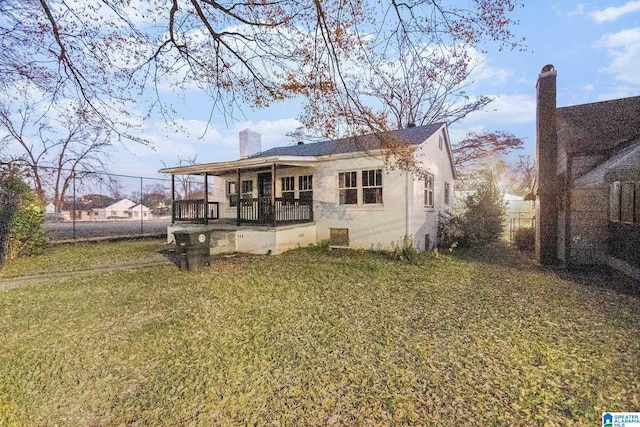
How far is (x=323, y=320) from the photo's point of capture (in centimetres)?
452

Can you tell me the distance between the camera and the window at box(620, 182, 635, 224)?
20.8ft

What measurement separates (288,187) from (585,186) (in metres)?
9.56

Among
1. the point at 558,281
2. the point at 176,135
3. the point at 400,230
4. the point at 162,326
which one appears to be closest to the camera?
the point at 162,326

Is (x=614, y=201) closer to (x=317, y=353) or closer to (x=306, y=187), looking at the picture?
(x=317, y=353)

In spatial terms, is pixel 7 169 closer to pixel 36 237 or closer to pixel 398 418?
pixel 36 237

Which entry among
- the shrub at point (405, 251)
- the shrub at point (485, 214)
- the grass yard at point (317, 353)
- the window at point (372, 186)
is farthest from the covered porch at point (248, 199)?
the shrub at point (485, 214)

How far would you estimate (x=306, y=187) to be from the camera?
12.0 metres

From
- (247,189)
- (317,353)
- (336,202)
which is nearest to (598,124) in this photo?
(336,202)

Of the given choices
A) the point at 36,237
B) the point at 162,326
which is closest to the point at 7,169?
the point at 36,237

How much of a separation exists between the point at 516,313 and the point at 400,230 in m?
5.33

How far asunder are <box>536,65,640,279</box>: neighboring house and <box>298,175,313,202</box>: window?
25.1 feet

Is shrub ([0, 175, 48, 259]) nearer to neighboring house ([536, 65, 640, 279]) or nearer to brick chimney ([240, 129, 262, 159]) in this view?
brick chimney ([240, 129, 262, 159])

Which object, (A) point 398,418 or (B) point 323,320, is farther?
(B) point 323,320

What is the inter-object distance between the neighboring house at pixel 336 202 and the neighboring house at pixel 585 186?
3475 mm
